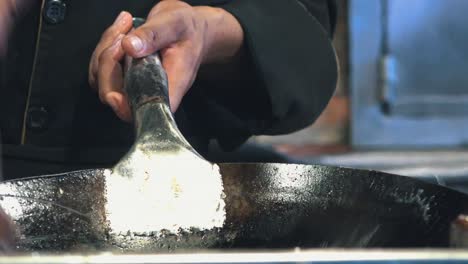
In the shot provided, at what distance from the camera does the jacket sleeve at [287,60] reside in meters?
0.82

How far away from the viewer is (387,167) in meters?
2.02

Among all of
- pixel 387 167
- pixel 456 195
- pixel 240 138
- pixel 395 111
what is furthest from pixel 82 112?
pixel 395 111

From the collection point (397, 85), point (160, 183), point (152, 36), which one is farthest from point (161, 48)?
point (397, 85)

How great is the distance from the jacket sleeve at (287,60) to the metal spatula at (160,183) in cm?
25

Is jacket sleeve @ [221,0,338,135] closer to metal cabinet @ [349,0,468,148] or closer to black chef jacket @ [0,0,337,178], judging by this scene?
black chef jacket @ [0,0,337,178]

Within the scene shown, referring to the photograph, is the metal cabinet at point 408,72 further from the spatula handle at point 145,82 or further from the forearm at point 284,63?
the spatula handle at point 145,82

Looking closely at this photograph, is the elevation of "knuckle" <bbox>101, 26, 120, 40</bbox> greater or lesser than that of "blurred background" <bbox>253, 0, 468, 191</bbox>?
greater

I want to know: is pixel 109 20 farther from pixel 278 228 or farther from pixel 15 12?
pixel 278 228

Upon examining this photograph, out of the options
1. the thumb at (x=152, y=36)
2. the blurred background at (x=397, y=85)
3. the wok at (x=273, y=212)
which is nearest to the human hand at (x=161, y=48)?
the thumb at (x=152, y=36)

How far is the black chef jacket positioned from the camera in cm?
81

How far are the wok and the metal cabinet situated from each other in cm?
163

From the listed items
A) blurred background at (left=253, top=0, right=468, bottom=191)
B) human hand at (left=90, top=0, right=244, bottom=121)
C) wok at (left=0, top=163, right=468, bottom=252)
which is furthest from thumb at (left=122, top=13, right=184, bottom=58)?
blurred background at (left=253, top=0, right=468, bottom=191)

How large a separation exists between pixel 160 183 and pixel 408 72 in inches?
69.5

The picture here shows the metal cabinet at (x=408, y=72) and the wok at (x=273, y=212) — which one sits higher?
the wok at (x=273, y=212)
